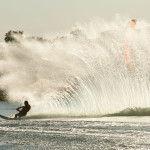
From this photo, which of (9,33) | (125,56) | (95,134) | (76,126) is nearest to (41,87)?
(125,56)

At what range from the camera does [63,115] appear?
53.8m

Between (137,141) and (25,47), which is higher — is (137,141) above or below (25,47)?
below

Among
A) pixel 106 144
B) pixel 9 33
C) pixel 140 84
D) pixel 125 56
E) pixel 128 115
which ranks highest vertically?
pixel 9 33

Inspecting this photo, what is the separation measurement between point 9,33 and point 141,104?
432 feet

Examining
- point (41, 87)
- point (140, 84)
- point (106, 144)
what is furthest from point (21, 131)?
point (41, 87)

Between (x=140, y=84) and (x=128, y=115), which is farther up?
(x=140, y=84)

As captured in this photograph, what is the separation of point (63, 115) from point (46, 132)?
1858 centimetres

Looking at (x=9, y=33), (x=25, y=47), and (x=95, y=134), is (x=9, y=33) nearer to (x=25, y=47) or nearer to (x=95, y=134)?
(x=25, y=47)

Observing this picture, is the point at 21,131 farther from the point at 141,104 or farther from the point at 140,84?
the point at 140,84

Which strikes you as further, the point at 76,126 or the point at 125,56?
the point at 125,56

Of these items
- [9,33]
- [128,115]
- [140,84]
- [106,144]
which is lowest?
[106,144]

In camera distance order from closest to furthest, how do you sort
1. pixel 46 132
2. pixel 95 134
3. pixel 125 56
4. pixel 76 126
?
pixel 95 134
pixel 46 132
pixel 76 126
pixel 125 56

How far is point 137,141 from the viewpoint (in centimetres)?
2862

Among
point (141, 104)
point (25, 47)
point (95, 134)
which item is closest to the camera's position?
point (95, 134)
